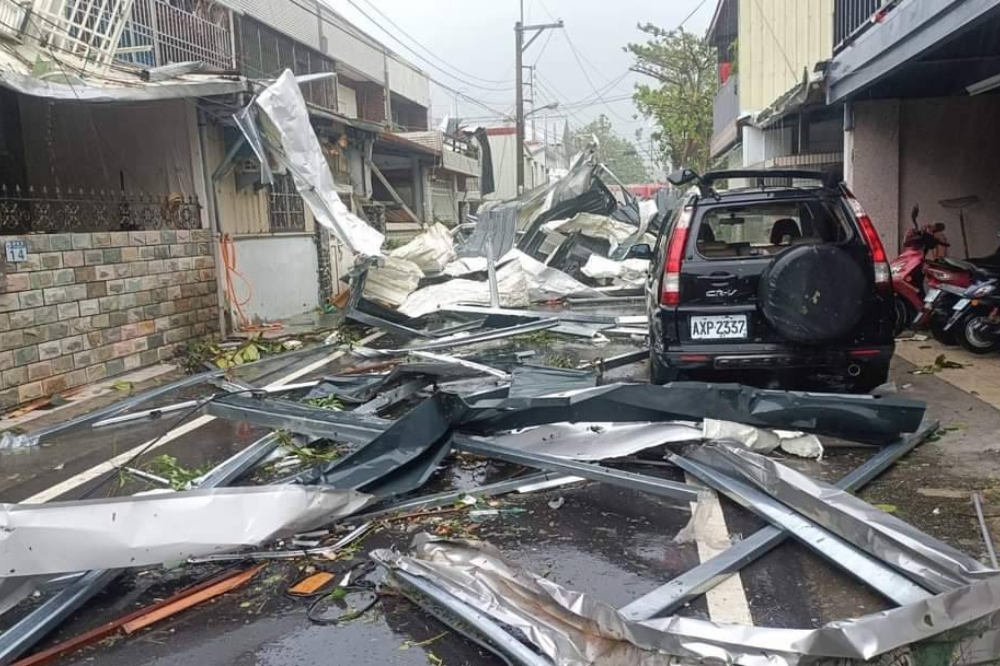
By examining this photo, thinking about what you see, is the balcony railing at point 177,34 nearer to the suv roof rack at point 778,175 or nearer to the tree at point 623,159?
the suv roof rack at point 778,175

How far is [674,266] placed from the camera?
5.86 metres

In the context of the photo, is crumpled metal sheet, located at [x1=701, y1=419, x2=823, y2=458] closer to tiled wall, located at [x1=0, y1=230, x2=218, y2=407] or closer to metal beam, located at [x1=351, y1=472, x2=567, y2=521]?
metal beam, located at [x1=351, y1=472, x2=567, y2=521]

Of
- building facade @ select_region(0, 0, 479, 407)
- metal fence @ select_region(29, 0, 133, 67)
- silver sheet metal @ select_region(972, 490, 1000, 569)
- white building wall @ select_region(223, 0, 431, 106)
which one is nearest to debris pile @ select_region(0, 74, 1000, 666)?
silver sheet metal @ select_region(972, 490, 1000, 569)

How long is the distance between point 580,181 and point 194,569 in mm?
16133

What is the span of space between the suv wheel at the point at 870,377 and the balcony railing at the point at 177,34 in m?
10.6

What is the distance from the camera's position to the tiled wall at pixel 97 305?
25.8 ft

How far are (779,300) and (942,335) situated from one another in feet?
14.4

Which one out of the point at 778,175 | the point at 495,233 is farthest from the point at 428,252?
the point at 778,175

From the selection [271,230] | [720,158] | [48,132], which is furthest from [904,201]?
[720,158]

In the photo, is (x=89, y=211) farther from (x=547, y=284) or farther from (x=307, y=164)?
(x=547, y=284)

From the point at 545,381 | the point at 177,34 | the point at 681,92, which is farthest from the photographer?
the point at 681,92

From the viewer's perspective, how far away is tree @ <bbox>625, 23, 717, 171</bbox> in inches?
1321

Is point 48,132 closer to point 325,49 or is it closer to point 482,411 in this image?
point 482,411

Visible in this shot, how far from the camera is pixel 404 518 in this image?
4.46 metres
